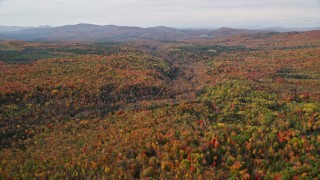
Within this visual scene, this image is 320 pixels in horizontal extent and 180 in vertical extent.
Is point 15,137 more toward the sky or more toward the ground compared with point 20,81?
more toward the ground

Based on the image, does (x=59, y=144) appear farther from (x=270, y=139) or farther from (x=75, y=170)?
(x=270, y=139)

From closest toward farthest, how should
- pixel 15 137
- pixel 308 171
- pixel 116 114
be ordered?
pixel 308 171, pixel 15 137, pixel 116 114

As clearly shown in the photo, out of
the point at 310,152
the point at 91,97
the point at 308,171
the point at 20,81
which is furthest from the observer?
the point at 20,81

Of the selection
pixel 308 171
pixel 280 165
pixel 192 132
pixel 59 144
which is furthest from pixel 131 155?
pixel 308 171

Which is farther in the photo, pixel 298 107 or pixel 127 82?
pixel 127 82

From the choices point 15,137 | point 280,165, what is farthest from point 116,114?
point 280,165

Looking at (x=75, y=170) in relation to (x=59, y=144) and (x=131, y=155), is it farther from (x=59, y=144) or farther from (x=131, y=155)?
(x=59, y=144)
